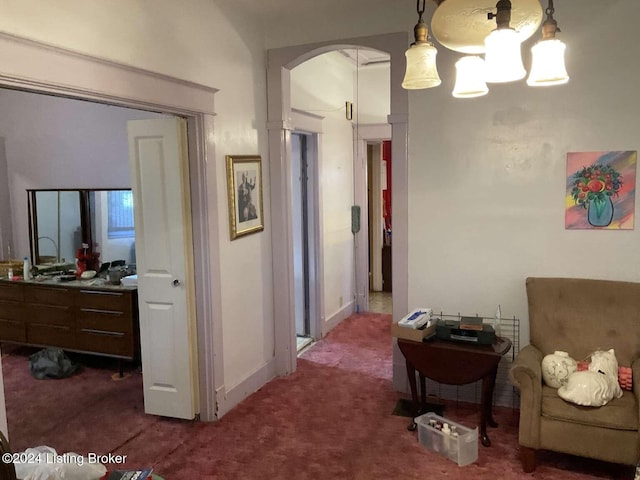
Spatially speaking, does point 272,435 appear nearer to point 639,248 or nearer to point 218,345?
point 218,345

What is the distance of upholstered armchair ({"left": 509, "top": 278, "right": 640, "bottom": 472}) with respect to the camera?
2.47 m

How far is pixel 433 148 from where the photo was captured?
135 inches

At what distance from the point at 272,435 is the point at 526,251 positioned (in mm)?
1916

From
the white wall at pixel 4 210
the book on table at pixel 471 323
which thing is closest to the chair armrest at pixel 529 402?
the book on table at pixel 471 323

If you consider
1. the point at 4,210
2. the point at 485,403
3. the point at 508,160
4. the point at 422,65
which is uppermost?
the point at 422,65

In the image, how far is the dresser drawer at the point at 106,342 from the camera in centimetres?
393

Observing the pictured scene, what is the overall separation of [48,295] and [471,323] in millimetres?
3265

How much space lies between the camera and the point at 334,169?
521 cm

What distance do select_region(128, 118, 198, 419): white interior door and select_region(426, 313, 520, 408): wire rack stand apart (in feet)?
5.44

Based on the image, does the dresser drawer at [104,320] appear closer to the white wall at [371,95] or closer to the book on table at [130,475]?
the book on table at [130,475]

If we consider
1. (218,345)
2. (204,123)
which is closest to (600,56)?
(204,123)

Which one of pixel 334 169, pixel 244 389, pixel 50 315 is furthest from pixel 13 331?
pixel 334 169

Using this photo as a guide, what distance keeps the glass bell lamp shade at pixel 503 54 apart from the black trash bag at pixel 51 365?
3.89 meters

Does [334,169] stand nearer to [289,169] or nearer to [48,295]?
[289,169]
